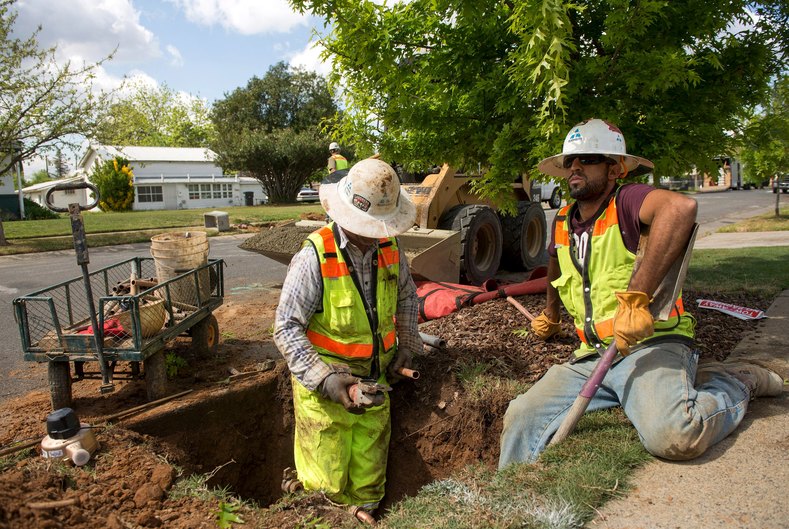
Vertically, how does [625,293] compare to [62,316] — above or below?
above

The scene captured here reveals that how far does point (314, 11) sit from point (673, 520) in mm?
3917

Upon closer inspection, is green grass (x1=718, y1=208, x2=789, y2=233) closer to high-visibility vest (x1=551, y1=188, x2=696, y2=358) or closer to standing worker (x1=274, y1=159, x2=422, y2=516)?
high-visibility vest (x1=551, y1=188, x2=696, y2=358)

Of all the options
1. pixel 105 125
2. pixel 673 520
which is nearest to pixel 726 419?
pixel 673 520

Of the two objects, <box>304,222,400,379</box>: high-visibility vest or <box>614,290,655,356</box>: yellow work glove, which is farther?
<box>304,222,400,379</box>: high-visibility vest

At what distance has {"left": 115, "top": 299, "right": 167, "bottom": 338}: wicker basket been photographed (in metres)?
4.02

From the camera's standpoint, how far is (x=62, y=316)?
7059 millimetres

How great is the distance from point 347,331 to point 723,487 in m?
1.97

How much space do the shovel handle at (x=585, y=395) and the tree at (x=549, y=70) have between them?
152cm

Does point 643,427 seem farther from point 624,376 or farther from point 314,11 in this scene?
point 314,11

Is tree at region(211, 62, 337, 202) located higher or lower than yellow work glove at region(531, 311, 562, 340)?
higher

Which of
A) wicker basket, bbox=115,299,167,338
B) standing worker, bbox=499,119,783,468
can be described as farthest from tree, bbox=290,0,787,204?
wicker basket, bbox=115,299,167,338

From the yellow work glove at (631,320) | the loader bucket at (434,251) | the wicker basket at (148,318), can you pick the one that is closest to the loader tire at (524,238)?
the loader bucket at (434,251)

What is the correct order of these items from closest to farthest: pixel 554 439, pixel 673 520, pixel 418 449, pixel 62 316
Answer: pixel 673 520, pixel 554 439, pixel 418 449, pixel 62 316

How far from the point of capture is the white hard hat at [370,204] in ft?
10.1
